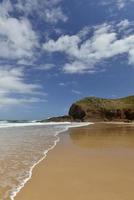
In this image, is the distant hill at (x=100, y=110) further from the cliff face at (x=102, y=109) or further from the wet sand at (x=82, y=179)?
the wet sand at (x=82, y=179)

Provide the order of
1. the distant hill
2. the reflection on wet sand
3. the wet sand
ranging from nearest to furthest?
the wet sand → the reflection on wet sand → the distant hill

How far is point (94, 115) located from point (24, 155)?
70.6 m

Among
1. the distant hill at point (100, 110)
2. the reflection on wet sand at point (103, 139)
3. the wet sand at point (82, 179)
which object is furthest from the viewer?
the distant hill at point (100, 110)

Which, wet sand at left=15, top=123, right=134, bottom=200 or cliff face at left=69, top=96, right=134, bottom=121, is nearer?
wet sand at left=15, top=123, right=134, bottom=200

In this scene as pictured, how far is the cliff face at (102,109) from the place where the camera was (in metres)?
76.4

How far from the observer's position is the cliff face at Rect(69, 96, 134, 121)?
7638 cm

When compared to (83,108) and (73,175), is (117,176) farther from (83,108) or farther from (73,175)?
(83,108)

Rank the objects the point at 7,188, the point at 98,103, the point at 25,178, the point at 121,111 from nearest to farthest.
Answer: the point at 7,188 < the point at 25,178 < the point at 121,111 < the point at 98,103

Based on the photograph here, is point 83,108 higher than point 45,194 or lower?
higher

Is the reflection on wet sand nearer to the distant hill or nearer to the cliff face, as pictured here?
the distant hill

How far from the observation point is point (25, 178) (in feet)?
19.9

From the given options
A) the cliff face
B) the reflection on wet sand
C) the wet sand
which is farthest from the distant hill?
the wet sand

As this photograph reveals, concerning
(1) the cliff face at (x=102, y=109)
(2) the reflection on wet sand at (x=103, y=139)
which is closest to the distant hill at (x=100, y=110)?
(1) the cliff face at (x=102, y=109)

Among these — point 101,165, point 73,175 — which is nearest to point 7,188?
point 73,175
